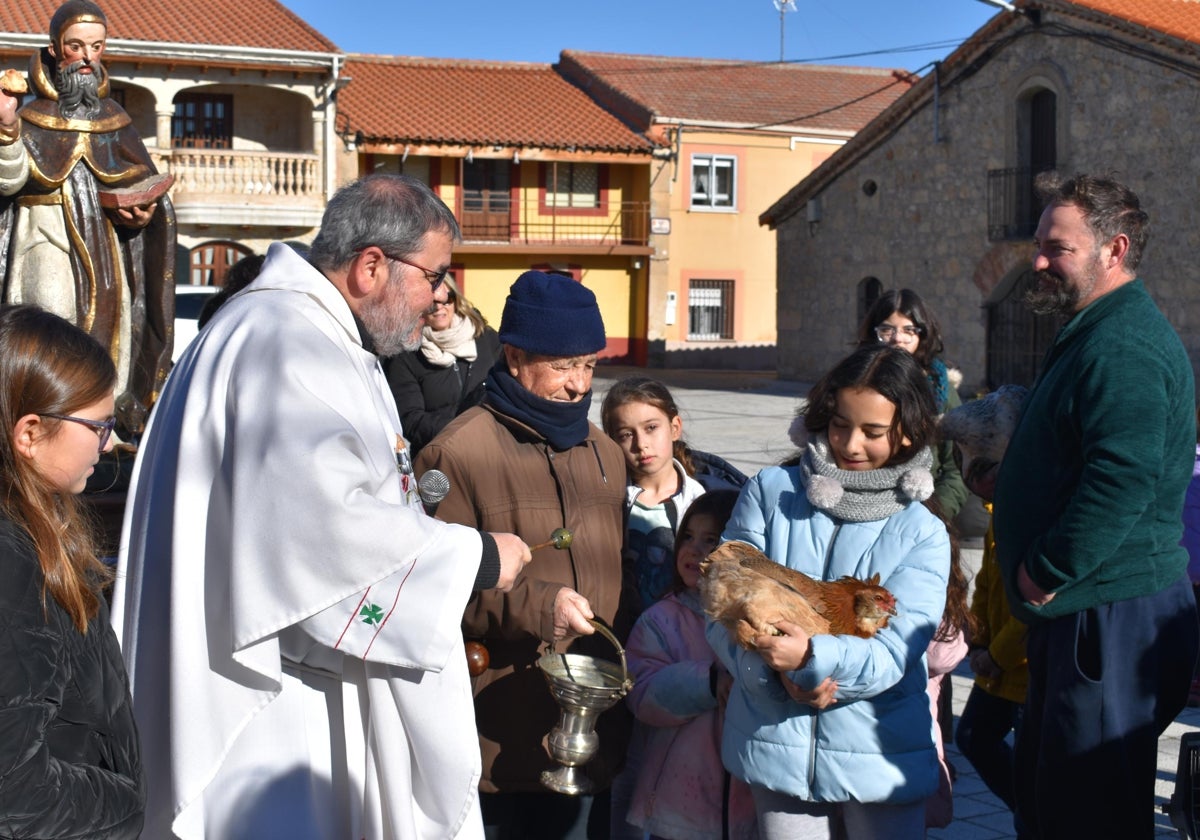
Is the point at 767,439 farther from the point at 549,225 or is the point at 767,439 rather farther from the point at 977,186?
the point at 549,225

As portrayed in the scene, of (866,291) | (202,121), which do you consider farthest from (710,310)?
(202,121)

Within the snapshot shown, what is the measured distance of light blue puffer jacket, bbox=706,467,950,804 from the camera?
3.07m

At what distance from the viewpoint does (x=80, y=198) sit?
15.1ft

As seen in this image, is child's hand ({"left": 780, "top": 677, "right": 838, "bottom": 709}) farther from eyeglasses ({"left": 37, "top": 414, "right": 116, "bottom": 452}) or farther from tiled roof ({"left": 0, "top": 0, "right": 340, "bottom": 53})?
tiled roof ({"left": 0, "top": 0, "right": 340, "bottom": 53})

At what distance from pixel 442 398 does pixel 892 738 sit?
2704mm

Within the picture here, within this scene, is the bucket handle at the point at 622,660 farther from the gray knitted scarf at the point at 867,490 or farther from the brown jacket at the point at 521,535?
the gray knitted scarf at the point at 867,490

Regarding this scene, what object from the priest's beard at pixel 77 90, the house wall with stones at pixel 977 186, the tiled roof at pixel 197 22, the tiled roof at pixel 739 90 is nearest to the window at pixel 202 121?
the tiled roof at pixel 197 22

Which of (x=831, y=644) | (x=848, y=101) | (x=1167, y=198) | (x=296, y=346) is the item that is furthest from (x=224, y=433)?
(x=848, y=101)

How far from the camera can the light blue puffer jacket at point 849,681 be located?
3.07 meters

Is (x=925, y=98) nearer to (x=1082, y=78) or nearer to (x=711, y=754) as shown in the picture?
(x=1082, y=78)

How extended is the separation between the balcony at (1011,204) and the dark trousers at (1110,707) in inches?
755

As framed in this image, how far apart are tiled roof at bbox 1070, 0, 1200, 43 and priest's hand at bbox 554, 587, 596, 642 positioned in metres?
17.7

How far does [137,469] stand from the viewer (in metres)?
2.82

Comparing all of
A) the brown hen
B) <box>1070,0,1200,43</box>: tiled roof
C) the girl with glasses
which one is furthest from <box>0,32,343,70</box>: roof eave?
the brown hen
